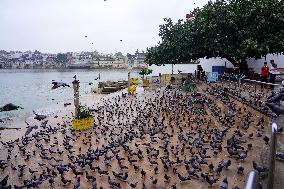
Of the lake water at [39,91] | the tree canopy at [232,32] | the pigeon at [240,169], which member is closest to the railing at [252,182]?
the pigeon at [240,169]

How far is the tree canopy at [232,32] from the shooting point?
72.7ft

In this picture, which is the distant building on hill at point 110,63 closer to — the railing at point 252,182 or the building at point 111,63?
the building at point 111,63

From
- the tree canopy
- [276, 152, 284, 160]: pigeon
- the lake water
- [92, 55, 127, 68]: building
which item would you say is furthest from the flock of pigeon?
[92, 55, 127, 68]: building

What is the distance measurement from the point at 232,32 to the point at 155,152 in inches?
647

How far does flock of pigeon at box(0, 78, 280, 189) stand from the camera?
29.9ft

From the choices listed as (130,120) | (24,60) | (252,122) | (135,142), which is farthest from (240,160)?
(24,60)

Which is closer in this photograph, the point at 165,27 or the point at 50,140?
the point at 50,140

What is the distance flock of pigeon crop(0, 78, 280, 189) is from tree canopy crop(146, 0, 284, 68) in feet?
23.4

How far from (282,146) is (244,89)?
11418mm

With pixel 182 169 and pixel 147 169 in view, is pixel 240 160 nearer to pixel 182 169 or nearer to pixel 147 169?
pixel 182 169

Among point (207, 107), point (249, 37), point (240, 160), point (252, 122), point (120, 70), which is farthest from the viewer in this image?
point (120, 70)

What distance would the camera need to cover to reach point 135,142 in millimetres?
13289

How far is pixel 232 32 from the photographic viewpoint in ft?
81.3

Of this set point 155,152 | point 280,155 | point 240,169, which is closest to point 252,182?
point 280,155
